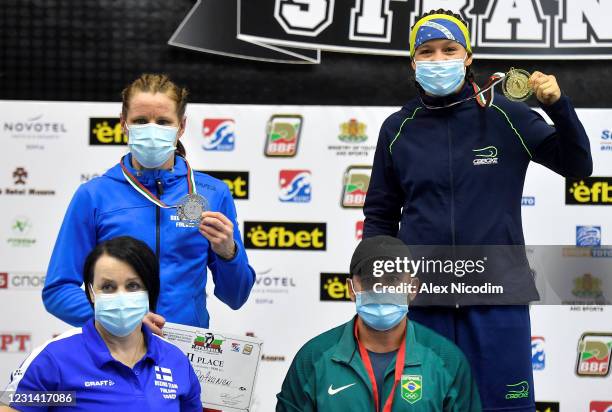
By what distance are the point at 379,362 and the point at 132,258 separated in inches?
27.0

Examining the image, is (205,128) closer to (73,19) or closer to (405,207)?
(73,19)

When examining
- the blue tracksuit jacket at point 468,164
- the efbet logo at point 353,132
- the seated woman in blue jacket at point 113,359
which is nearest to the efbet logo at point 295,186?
the efbet logo at point 353,132

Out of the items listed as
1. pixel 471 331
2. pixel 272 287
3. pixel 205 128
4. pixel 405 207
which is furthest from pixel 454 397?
pixel 205 128

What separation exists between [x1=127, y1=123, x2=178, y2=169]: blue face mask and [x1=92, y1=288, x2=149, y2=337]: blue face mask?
47 centimetres

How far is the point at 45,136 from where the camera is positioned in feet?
14.6

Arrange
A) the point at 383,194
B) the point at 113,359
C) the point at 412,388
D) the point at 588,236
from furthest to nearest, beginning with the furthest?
the point at 588,236, the point at 383,194, the point at 412,388, the point at 113,359

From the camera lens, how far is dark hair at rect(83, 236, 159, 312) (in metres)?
2.15

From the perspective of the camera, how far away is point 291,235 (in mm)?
4402

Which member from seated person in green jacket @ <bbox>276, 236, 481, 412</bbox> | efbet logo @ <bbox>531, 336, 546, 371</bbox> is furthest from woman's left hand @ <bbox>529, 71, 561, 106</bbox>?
efbet logo @ <bbox>531, 336, 546, 371</bbox>

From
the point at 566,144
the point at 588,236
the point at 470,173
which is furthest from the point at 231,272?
the point at 588,236

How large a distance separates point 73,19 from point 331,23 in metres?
1.30

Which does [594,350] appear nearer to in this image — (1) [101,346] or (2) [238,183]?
(2) [238,183]

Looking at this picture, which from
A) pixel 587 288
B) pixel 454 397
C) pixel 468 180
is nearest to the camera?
pixel 454 397

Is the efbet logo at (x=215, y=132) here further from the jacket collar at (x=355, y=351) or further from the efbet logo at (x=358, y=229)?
the jacket collar at (x=355, y=351)
